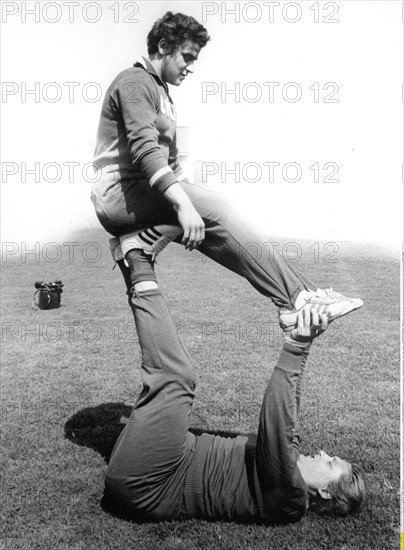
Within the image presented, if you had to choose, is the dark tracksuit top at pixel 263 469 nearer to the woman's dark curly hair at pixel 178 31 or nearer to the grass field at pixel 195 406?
the grass field at pixel 195 406

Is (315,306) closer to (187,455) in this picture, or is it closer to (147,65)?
(187,455)

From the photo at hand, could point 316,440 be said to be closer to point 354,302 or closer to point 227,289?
point 354,302

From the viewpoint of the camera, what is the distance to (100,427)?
567 centimetres

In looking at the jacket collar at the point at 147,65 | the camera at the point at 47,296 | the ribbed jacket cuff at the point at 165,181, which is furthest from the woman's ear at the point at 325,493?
the camera at the point at 47,296

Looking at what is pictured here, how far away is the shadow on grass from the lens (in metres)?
5.28

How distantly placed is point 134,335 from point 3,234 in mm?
18264

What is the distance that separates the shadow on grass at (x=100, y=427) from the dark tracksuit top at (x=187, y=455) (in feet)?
3.53

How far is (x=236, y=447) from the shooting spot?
4102 mm

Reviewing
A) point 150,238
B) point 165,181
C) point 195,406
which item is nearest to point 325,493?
point 150,238

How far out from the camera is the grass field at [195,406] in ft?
12.6

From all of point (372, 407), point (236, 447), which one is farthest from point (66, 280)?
point (236, 447)

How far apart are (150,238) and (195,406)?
8.66 ft

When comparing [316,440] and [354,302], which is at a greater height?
[354,302]

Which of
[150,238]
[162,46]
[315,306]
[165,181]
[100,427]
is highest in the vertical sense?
[162,46]
